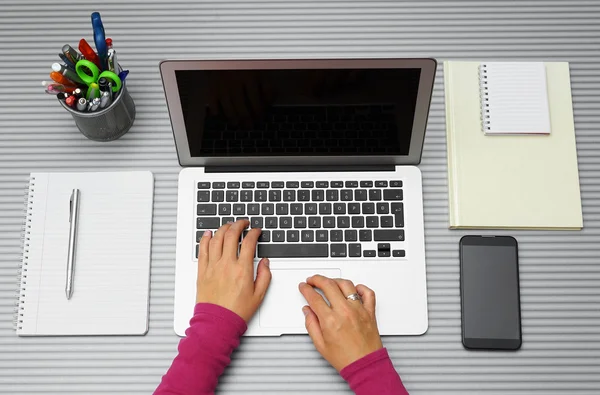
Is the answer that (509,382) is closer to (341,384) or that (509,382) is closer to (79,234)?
(341,384)


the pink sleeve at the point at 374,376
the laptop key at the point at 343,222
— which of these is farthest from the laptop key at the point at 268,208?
the pink sleeve at the point at 374,376

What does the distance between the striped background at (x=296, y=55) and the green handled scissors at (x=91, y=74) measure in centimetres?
11

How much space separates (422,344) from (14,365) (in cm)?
59

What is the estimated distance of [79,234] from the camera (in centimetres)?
91

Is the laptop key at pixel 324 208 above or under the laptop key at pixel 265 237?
above

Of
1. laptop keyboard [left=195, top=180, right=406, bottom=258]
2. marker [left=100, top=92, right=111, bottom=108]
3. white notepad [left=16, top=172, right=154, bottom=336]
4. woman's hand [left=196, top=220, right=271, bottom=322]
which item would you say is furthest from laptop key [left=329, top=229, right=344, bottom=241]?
marker [left=100, top=92, right=111, bottom=108]

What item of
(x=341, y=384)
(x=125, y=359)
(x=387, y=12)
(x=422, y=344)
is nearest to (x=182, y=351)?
(x=125, y=359)

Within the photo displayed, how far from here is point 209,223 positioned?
90 cm

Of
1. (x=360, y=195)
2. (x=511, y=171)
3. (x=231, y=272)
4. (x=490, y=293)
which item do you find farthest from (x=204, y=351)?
(x=511, y=171)

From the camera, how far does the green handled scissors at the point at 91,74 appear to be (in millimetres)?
853

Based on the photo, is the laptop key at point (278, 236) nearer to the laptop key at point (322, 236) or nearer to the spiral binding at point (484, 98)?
the laptop key at point (322, 236)

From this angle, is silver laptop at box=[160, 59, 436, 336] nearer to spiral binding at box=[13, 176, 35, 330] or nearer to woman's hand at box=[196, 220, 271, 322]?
woman's hand at box=[196, 220, 271, 322]

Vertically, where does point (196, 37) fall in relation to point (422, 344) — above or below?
above

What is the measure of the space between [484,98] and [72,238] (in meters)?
0.66
